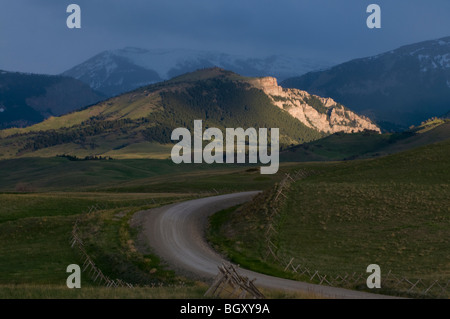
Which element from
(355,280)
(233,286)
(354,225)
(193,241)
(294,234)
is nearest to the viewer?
(233,286)

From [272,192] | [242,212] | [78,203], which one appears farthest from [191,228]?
[78,203]

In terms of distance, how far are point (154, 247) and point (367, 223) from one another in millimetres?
21607

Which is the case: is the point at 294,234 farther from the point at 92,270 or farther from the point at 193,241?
the point at 92,270

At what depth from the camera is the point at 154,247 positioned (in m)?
53.9

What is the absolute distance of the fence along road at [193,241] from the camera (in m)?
38.5

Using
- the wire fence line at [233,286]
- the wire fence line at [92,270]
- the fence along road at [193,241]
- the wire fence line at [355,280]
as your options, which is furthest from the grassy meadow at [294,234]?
the fence along road at [193,241]

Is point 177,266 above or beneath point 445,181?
beneath

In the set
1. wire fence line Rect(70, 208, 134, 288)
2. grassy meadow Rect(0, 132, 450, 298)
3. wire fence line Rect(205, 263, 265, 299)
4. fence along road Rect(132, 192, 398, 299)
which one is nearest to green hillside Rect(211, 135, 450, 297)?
grassy meadow Rect(0, 132, 450, 298)

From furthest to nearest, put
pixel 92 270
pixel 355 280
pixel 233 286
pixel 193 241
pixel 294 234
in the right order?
pixel 193 241
pixel 294 234
pixel 92 270
pixel 355 280
pixel 233 286

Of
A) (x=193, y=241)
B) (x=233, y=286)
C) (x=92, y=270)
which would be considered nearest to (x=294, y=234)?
(x=193, y=241)

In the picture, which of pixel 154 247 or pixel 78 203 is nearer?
pixel 154 247

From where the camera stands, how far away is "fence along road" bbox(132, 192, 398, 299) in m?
38.5

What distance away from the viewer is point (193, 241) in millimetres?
56969

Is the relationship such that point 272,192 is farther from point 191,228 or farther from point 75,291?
point 75,291
